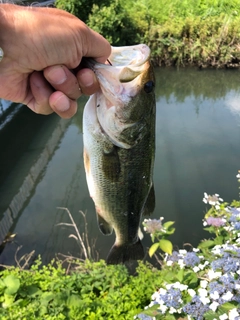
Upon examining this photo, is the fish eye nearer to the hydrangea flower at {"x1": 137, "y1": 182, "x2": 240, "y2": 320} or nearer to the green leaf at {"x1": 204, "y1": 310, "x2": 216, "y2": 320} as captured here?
the hydrangea flower at {"x1": 137, "y1": 182, "x2": 240, "y2": 320}

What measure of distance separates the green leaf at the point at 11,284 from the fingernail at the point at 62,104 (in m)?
1.68

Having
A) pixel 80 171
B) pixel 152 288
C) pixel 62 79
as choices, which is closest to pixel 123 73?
pixel 62 79

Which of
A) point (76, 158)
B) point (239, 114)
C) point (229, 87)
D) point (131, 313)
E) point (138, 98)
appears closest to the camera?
point (138, 98)

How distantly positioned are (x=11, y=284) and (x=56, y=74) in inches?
74.0

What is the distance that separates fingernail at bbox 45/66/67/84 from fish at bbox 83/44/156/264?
113 millimetres

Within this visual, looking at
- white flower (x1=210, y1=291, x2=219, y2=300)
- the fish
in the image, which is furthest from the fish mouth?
white flower (x1=210, y1=291, x2=219, y2=300)

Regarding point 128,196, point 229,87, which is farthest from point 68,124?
point 128,196

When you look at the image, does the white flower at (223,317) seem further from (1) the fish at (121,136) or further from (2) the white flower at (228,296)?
(1) the fish at (121,136)

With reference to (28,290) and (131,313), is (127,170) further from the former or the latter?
(28,290)

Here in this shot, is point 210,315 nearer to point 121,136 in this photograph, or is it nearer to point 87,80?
point 121,136

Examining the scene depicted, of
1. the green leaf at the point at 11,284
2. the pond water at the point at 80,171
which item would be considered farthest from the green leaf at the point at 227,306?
the pond water at the point at 80,171

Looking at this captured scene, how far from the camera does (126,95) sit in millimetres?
1242

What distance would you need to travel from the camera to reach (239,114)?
27.9ft

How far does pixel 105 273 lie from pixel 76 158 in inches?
171
